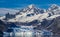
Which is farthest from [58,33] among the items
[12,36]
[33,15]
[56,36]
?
[33,15]

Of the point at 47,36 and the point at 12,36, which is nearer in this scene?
the point at 12,36

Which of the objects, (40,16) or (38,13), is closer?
(40,16)

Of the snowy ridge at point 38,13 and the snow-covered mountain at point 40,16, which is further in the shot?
the snowy ridge at point 38,13

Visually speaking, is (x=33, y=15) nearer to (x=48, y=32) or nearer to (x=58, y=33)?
(x=48, y=32)

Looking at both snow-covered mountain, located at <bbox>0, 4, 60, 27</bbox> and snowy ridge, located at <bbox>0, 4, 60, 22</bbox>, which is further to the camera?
snowy ridge, located at <bbox>0, 4, 60, 22</bbox>

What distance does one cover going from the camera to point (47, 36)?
834 centimetres

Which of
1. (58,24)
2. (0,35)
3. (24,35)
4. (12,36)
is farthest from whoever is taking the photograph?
(24,35)

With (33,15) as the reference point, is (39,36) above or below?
below

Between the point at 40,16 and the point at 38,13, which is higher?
the point at 38,13

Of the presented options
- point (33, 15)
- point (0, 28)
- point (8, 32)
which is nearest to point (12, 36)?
point (8, 32)

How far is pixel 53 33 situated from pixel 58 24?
39.8 inches

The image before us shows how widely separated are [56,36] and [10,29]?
1.91 m

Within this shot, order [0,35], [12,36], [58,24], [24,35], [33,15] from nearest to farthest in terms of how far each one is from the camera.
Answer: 1. [0,35]
2. [58,24]
3. [12,36]
4. [24,35]
5. [33,15]

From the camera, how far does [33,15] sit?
18.5 m
